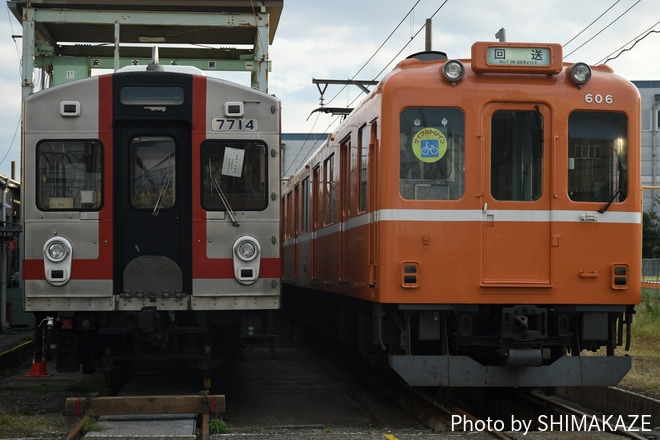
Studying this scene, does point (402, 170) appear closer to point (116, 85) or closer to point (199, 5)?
point (116, 85)

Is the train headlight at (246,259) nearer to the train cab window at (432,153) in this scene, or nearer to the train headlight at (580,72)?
the train cab window at (432,153)

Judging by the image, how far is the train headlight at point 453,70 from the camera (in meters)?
9.32

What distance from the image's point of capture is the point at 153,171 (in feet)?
32.0

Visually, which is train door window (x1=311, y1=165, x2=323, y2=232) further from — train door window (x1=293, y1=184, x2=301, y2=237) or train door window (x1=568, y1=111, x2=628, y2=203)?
train door window (x1=568, y1=111, x2=628, y2=203)

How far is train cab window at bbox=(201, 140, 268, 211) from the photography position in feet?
31.7

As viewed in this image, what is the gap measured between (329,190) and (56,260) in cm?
484

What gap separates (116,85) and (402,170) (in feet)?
9.33

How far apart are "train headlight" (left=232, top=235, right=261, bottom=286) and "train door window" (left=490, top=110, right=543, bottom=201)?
230 centimetres

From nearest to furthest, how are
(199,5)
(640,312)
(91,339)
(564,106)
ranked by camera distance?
1. (564,106)
2. (91,339)
3. (199,5)
4. (640,312)

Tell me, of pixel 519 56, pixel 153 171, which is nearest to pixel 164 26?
pixel 153 171

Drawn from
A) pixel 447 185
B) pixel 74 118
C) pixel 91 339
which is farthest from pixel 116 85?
pixel 447 185

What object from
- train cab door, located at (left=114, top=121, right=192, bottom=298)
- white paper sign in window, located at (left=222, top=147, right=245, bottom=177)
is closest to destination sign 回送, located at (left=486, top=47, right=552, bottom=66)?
white paper sign in window, located at (left=222, top=147, right=245, bottom=177)

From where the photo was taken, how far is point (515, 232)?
30.5ft

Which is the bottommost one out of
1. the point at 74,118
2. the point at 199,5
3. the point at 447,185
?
the point at 447,185
